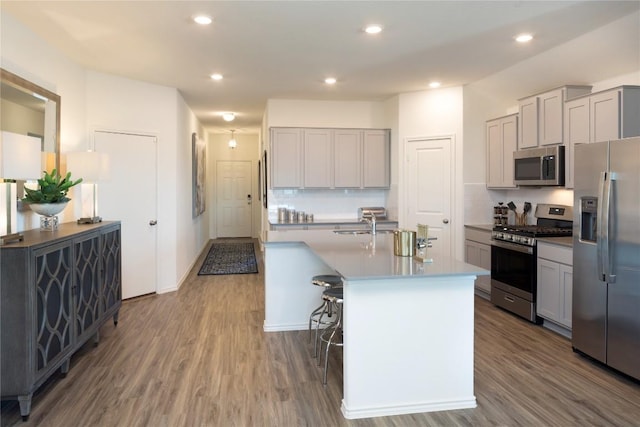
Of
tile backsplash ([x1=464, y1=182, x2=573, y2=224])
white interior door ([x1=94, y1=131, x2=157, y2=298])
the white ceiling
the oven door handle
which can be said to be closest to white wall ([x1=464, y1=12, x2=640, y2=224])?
tile backsplash ([x1=464, y1=182, x2=573, y2=224])

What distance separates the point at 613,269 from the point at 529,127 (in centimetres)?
219

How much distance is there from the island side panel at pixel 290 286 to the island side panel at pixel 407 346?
5.16ft

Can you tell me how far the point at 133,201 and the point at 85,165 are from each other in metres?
1.36

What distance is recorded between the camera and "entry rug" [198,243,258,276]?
23.2ft

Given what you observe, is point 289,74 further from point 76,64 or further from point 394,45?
point 76,64

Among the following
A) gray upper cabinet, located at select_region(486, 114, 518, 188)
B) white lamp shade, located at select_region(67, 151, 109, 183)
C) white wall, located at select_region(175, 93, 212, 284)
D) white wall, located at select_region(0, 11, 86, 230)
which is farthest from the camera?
white wall, located at select_region(175, 93, 212, 284)

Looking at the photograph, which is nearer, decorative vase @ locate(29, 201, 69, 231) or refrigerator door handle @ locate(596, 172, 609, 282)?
refrigerator door handle @ locate(596, 172, 609, 282)

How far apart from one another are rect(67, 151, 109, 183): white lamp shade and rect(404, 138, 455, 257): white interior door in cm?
382

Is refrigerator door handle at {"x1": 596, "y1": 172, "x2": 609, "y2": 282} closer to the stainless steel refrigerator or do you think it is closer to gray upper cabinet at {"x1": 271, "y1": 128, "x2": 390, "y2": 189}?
the stainless steel refrigerator

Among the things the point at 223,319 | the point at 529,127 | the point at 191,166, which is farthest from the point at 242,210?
the point at 529,127

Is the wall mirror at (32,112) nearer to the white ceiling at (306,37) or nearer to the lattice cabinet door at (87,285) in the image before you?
the white ceiling at (306,37)

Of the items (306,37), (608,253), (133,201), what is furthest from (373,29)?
(133,201)

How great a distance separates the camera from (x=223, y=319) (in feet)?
14.8

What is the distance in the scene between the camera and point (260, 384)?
3.01m
